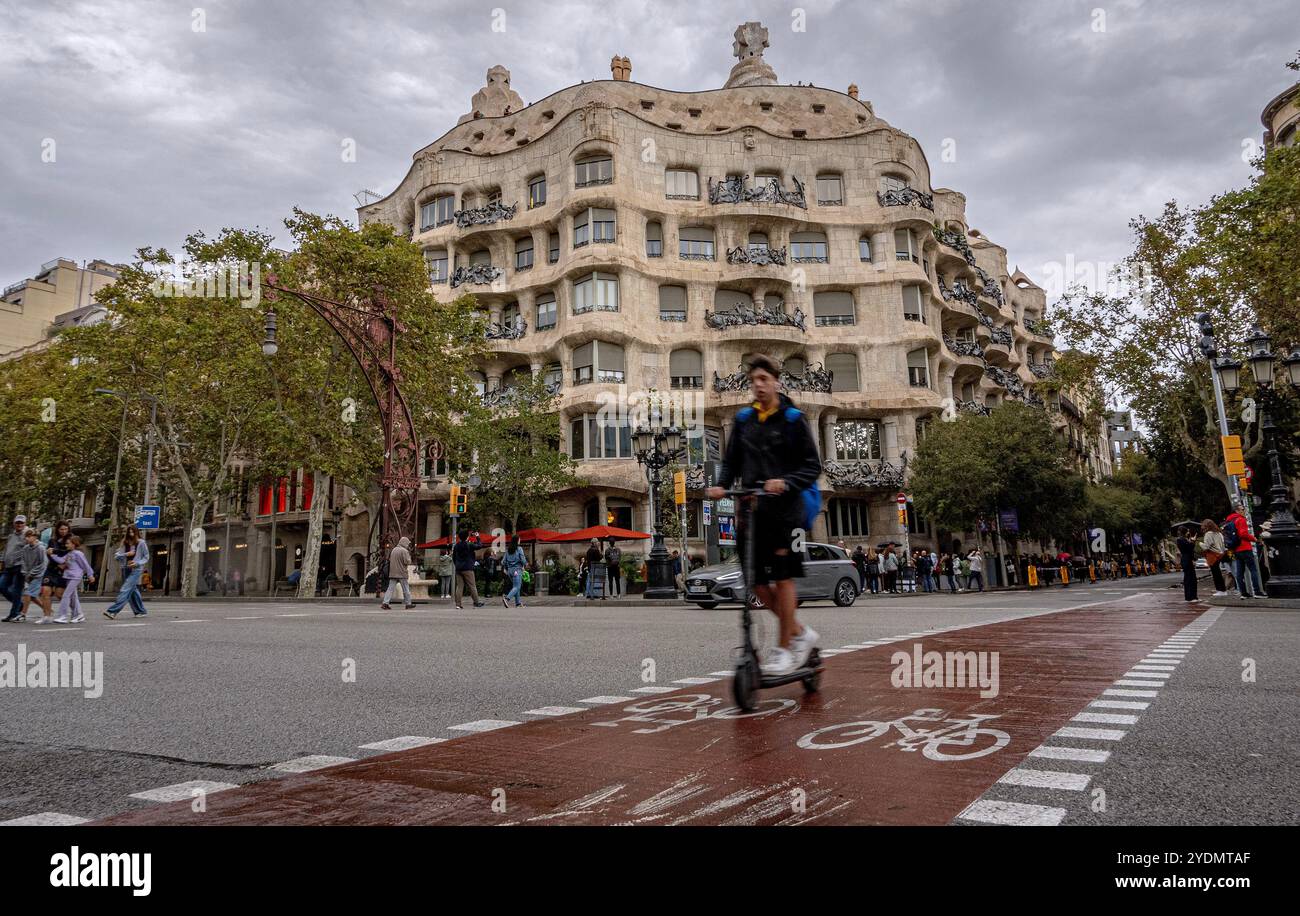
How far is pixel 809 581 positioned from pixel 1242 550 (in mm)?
8539

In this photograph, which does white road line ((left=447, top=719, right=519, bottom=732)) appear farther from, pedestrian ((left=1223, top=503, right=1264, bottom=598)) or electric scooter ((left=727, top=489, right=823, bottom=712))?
pedestrian ((left=1223, top=503, right=1264, bottom=598))

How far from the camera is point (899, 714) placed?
4.35 metres

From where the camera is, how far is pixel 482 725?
4.36 m

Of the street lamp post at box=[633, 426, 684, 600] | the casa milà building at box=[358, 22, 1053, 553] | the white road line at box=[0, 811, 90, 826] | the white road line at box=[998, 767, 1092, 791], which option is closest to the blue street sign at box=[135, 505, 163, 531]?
the casa milà building at box=[358, 22, 1053, 553]

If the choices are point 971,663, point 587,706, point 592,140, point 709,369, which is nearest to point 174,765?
point 587,706

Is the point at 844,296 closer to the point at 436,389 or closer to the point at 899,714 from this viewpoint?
the point at 436,389

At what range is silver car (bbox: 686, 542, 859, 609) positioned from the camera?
17.9m

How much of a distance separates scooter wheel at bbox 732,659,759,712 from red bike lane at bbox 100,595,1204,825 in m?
0.07

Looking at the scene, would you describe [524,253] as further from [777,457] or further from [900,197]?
[777,457]

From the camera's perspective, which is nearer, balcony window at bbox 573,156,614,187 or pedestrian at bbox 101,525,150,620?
pedestrian at bbox 101,525,150,620

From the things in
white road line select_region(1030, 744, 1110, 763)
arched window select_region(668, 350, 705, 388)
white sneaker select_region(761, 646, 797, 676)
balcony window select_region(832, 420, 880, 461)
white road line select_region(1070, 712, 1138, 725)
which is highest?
arched window select_region(668, 350, 705, 388)

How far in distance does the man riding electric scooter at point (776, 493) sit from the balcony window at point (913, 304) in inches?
1570

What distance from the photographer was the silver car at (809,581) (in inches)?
704

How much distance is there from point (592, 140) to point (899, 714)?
38.7 m
